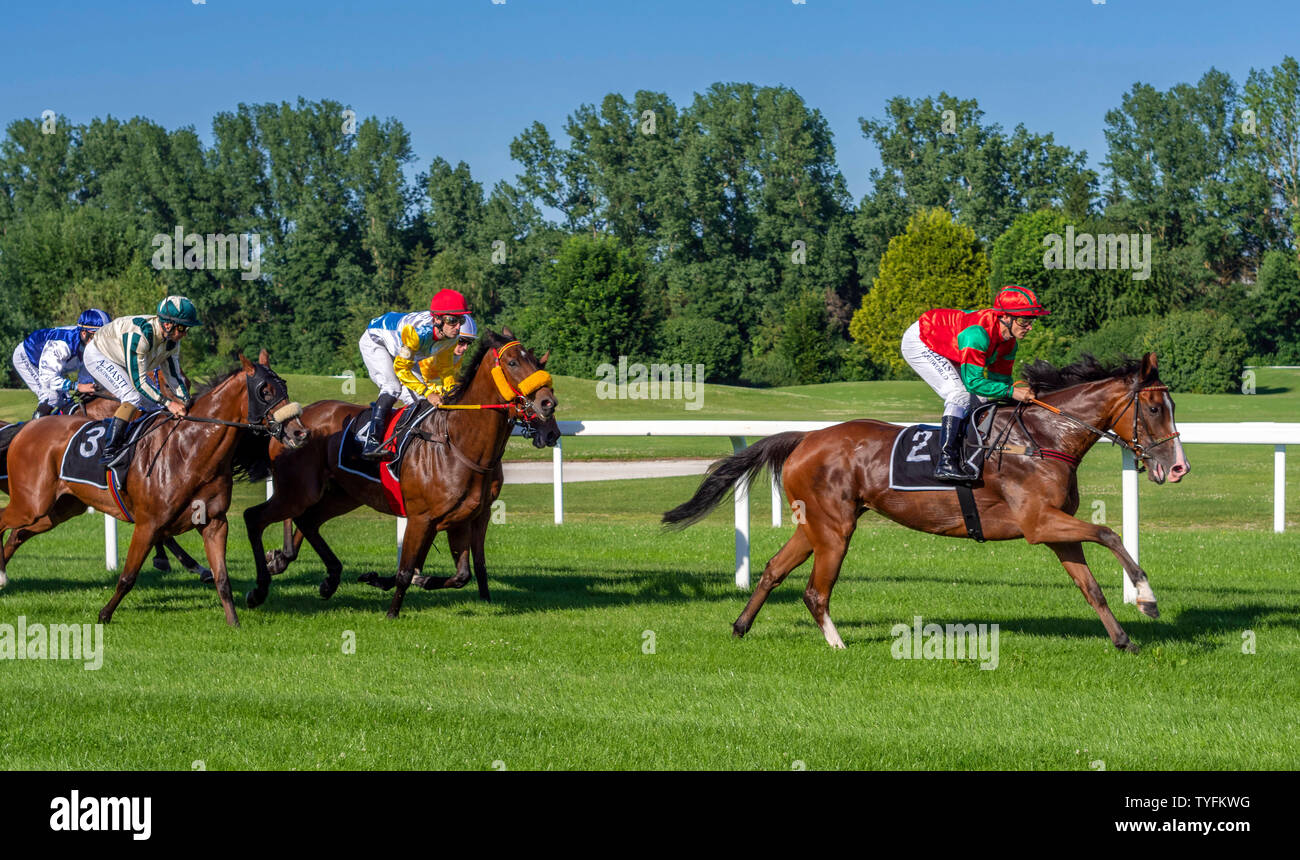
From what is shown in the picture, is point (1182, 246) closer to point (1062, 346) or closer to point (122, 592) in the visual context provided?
point (1062, 346)

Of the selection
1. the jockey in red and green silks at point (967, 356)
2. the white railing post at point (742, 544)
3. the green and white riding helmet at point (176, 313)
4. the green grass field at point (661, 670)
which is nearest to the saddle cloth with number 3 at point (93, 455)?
the green and white riding helmet at point (176, 313)

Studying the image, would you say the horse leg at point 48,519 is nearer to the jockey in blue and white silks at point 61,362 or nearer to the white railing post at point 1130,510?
the jockey in blue and white silks at point 61,362

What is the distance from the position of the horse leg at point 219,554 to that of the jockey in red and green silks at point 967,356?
442 cm

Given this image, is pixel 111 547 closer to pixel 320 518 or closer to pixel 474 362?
pixel 320 518

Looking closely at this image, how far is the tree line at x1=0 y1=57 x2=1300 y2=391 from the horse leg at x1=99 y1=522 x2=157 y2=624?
45217 mm

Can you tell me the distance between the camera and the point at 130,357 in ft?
28.0

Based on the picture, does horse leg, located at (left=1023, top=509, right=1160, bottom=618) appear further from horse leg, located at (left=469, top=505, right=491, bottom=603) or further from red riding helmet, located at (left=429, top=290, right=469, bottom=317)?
red riding helmet, located at (left=429, top=290, right=469, bottom=317)

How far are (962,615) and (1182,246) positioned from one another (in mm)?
61013

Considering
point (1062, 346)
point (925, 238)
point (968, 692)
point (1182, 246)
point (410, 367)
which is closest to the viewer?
point (968, 692)

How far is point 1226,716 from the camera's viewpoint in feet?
17.9

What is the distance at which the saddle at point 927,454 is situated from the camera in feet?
24.1

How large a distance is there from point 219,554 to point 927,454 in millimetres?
4437

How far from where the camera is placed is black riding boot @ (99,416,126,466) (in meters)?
8.33
